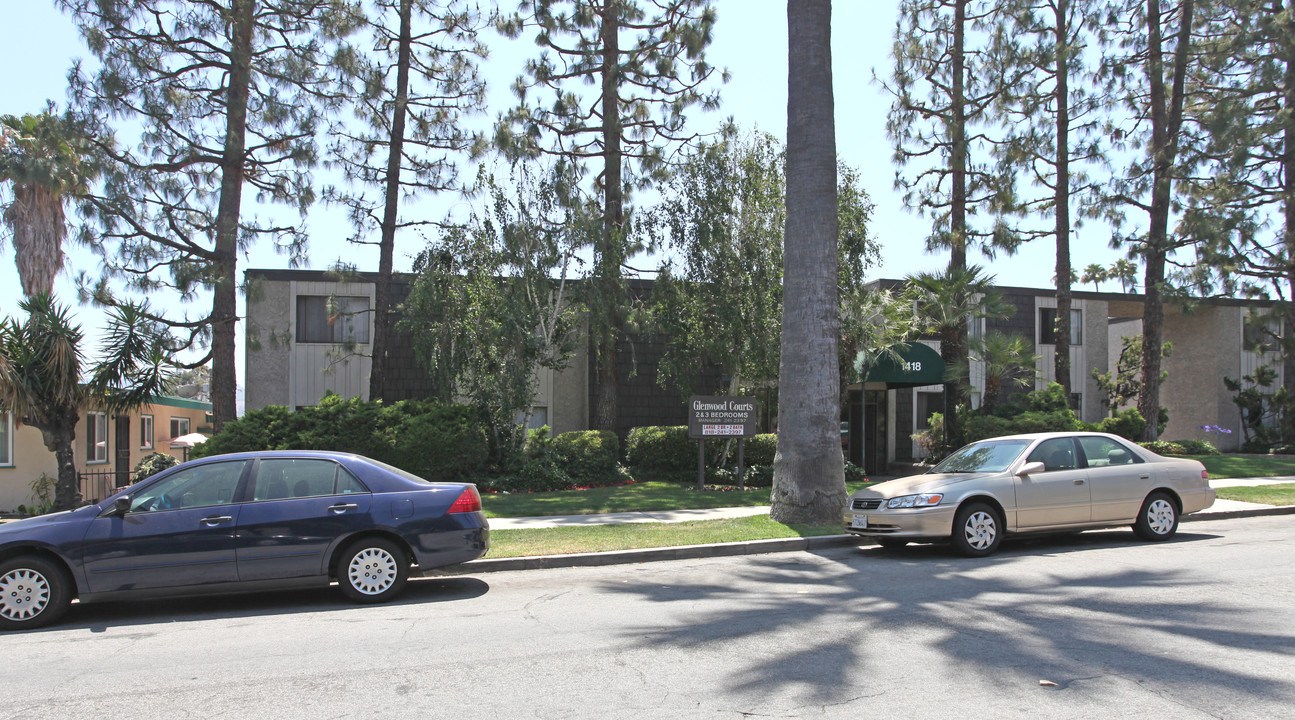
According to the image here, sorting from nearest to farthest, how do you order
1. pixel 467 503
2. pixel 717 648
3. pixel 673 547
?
pixel 717 648 < pixel 467 503 < pixel 673 547

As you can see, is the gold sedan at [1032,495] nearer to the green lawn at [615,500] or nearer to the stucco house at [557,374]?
the green lawn at [615,500]

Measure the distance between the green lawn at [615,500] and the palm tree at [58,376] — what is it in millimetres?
7600

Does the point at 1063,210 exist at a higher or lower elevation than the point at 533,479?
higher

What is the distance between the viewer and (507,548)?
10.5m

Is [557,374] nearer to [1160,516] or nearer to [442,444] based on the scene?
[442,444]

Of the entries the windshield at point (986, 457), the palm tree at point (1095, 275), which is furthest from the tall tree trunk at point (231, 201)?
the palm tree at point (1095, 275)

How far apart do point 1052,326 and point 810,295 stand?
59.9 feet

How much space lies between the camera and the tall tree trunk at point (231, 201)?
17.5 meters

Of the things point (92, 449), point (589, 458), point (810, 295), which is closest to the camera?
point (810, 295)

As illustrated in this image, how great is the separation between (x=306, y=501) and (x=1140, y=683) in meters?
6.81

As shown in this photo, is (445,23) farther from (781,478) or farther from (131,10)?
(781,478)

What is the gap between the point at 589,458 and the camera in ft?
61.4

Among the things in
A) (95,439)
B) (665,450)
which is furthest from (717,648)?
(95,439)

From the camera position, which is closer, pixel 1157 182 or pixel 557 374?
pixel 557 374
